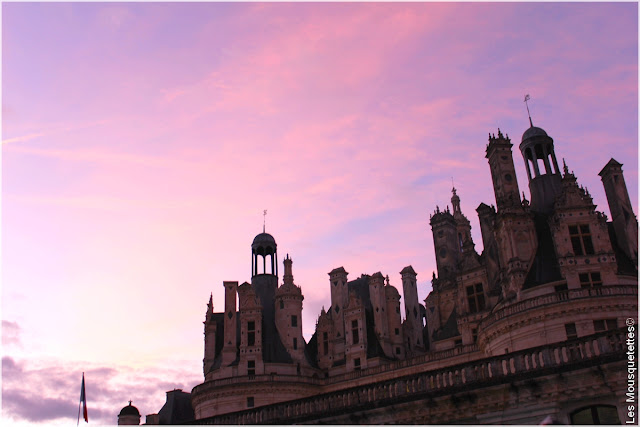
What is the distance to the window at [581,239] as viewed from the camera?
31375 millimetres

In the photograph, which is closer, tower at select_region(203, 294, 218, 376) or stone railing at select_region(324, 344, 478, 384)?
stone railing at select_region(324, 344, 478, 384)

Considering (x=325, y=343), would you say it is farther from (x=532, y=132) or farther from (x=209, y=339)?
(x=532, y=132)

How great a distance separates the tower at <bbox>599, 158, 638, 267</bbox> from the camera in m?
32.6

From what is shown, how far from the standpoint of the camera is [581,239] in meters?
31.7

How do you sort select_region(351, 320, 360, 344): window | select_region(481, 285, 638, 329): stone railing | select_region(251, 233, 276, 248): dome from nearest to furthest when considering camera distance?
select_region(481, 285, 638, 329): stone railing < select_region(351, 320, 360, 344): window < select_region(251, 233, 276, 248): dome

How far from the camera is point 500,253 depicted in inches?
1364

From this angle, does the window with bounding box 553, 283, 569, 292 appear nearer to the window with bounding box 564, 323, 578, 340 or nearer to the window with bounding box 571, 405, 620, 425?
the window with bounding box 564, 323, 578, 340

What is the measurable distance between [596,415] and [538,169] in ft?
83.4

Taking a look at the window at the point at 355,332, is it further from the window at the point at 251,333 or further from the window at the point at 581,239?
the window at the point at 581,239

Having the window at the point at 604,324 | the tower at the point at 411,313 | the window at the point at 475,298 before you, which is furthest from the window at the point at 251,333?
the window at the point at 604,324

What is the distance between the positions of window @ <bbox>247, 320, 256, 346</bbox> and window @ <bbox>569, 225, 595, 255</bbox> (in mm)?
25092

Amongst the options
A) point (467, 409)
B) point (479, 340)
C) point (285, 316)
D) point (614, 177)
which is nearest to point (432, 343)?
point (479, 340)

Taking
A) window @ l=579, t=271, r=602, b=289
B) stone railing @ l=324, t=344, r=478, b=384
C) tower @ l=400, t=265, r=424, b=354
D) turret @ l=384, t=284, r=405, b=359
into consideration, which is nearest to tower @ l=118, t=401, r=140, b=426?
stone railing @ l=324, t=344, r=478, b=384

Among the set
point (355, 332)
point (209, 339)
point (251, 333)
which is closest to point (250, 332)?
point (251, 333)
